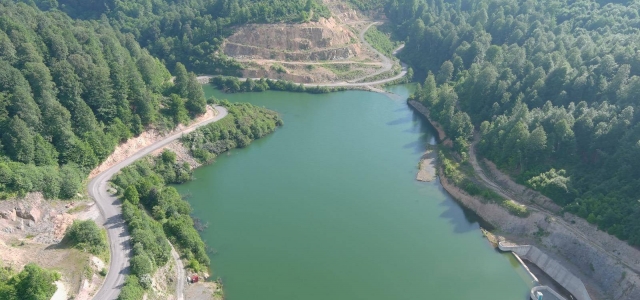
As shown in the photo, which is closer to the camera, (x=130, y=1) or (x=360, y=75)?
(x=360, y=75)

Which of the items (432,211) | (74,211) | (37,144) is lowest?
(432,211)

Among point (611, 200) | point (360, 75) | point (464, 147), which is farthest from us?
point (360, 75)

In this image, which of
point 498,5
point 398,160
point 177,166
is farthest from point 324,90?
point 498,5

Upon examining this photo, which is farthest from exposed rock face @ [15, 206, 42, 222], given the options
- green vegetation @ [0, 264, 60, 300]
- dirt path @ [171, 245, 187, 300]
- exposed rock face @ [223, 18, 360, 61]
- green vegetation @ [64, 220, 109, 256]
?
exposed rock face @ [223, 18, 360, 61]

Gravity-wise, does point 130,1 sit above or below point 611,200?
above

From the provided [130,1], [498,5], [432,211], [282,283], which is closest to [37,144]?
[282,283]

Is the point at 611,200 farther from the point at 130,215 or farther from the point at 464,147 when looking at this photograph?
the point at 130,215

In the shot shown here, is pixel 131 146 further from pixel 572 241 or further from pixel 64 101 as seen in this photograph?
pixel 572 241

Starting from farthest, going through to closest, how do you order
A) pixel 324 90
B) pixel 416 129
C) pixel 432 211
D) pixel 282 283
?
pixel 324 90, pixel 416 129, pixel 432 211, pixel 282 283
